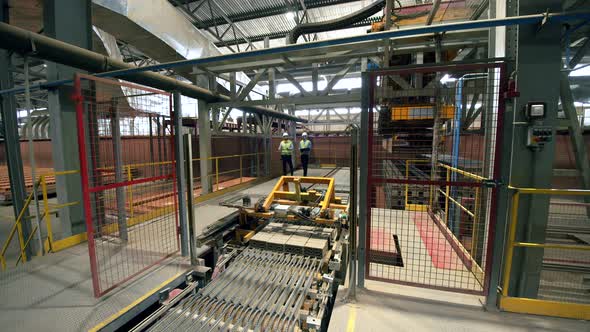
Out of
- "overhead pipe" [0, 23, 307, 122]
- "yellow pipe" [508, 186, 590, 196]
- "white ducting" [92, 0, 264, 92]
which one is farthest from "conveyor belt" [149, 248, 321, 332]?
"white ducting" [92, 0, 264, 92]

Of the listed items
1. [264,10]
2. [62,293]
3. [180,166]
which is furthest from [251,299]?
[264,10]

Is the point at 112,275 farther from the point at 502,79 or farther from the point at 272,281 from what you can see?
the point at 502,79

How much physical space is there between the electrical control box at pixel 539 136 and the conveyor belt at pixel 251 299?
2.98m

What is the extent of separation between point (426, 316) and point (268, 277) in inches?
77.4

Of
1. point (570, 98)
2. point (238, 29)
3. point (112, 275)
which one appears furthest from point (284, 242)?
point (238, 29)

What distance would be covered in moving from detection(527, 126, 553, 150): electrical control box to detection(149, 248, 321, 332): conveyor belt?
9.78ft

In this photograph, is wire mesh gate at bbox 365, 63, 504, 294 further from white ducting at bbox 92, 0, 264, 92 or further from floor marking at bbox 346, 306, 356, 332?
white ducting at bbox 92, 0, 264, 92

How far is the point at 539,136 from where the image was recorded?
8.15 ft

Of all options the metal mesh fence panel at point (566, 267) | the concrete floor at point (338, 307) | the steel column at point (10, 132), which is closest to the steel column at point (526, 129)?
the concrete floor at point (338, 307)

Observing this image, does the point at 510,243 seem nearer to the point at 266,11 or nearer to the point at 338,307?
the point at 338,307

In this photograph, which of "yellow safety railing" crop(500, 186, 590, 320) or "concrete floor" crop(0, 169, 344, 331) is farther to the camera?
"concrete floor" crop(0, 169, 344, 331)

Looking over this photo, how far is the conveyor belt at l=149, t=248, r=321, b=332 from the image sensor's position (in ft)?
8.59

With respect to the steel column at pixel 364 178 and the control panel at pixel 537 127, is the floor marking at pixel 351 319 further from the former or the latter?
the control panel at pixel 537 127

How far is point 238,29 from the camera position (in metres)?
9.73
